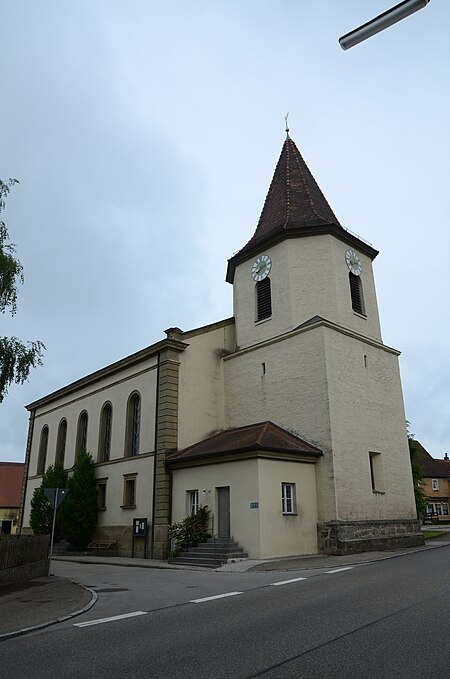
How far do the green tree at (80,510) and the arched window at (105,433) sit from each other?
1092mm

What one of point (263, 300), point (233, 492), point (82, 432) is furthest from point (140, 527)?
point (263, 300)

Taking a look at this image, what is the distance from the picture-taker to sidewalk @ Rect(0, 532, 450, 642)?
8492 mm

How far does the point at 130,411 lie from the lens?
83.4 ft

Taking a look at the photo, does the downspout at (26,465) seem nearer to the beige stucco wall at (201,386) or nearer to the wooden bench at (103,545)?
the wooden bench at (103,545)

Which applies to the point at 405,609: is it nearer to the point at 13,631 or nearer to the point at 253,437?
the point at 13,631

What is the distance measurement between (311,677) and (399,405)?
20023 mm

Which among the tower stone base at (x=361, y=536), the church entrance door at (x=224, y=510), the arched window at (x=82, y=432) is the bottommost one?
the tower stone base at (x=361, y=536)

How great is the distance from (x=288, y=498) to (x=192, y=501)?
3.88 m

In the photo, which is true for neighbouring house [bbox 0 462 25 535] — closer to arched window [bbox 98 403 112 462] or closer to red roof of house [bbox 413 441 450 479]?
arched window [bbox 98 403 112 462]

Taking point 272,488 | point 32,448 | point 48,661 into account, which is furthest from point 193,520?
point 32,448

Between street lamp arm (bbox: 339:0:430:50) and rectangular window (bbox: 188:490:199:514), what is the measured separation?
1770cm

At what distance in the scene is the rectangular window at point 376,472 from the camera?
21.5m

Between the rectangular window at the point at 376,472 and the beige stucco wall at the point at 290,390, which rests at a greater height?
the beige stucco wall at the point at 290,390

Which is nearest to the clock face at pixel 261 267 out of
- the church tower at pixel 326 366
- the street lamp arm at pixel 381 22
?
the church tower at pixel 326 366
